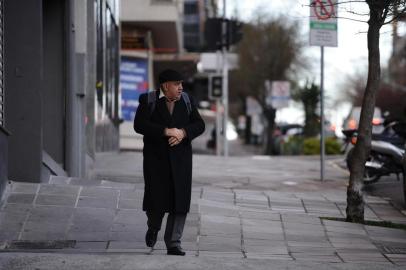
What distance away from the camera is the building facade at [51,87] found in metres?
10.6

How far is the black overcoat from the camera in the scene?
7.57 m

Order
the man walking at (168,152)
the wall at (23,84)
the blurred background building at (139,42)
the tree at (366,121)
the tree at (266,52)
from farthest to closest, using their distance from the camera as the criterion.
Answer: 1. the tree at (266,52)
2. the blurred background building at (139,42)
3. the wall at (23,84)
4. the tree at (366,121)
5. the man walking at (168,152)

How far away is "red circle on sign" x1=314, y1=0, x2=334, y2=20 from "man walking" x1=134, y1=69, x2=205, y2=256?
3725mm

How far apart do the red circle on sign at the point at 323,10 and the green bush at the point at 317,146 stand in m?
16.9

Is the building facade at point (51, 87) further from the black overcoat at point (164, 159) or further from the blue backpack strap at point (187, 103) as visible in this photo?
the blue backpack strap at point (187, 103)

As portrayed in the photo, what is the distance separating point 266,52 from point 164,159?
41.9 metres

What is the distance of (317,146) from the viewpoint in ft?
105

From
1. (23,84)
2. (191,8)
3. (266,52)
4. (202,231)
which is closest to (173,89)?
(202,231)

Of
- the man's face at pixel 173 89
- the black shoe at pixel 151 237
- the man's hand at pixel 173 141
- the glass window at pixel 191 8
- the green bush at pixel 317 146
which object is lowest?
the green bush at pixel 317 146

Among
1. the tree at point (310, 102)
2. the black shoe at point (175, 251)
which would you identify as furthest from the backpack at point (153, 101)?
the tree at point (310, 102)

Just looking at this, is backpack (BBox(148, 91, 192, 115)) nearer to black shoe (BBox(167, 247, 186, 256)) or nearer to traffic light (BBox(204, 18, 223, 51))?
black shoe (BBox(167, 247, 186, 256))

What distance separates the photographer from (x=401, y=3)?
1009 cm

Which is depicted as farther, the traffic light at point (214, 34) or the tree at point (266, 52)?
the tree at point (266, 52)

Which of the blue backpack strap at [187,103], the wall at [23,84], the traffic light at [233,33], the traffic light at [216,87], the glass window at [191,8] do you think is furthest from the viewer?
the glass window at [191,8]
